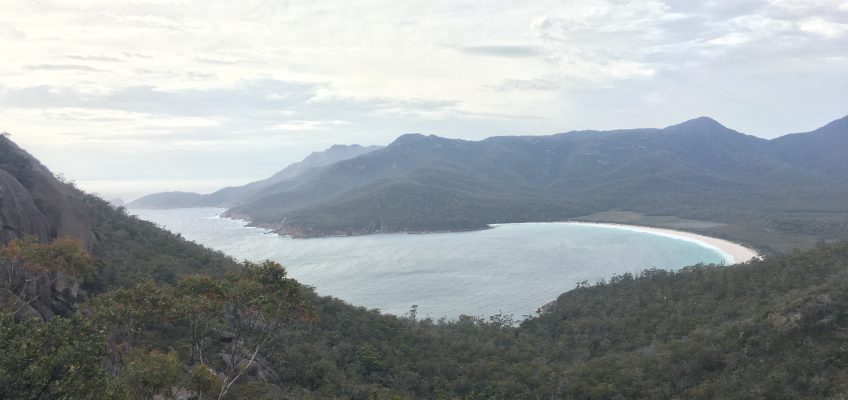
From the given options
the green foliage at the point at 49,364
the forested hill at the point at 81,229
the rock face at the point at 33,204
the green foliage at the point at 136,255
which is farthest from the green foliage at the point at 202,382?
the green foliage at the point at 136,255

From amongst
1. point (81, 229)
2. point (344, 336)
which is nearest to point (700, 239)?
point (344, 336)

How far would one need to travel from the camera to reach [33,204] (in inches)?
1089

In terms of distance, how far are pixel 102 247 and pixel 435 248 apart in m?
83.6

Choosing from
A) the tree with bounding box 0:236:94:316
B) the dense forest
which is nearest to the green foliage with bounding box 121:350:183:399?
the dense forest

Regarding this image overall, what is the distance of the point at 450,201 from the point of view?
168875mm

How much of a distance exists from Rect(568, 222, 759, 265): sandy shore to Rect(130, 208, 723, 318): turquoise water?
2520 mm

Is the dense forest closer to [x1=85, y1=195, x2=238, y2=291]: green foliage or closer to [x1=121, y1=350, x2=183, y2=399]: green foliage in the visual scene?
[x1=121, y1=350, x2=183, y2=399]: green foliage

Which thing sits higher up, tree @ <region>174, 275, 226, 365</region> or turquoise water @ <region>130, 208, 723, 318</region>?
tree @ <region>174, 275, 226, 365</region>

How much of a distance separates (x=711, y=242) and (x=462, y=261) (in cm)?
5880

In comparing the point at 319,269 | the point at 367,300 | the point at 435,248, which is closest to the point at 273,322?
the point at 367,300

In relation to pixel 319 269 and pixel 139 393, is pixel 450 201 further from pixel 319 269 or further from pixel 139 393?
pixel 139 393

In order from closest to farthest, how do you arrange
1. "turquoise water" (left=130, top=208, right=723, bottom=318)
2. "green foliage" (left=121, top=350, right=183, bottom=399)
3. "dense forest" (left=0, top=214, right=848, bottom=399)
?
"green foliage" (left=121, top=350, right=183, bottom=399), "dense forest" (left=0, top=214, right=848, bottom=399), "turquoise water" (left=130, top=208, right=723, bottom=318)

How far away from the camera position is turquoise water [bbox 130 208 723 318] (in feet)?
228

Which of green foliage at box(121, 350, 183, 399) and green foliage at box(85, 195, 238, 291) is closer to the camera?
green foliage at box(121, 350, 183, 399)
